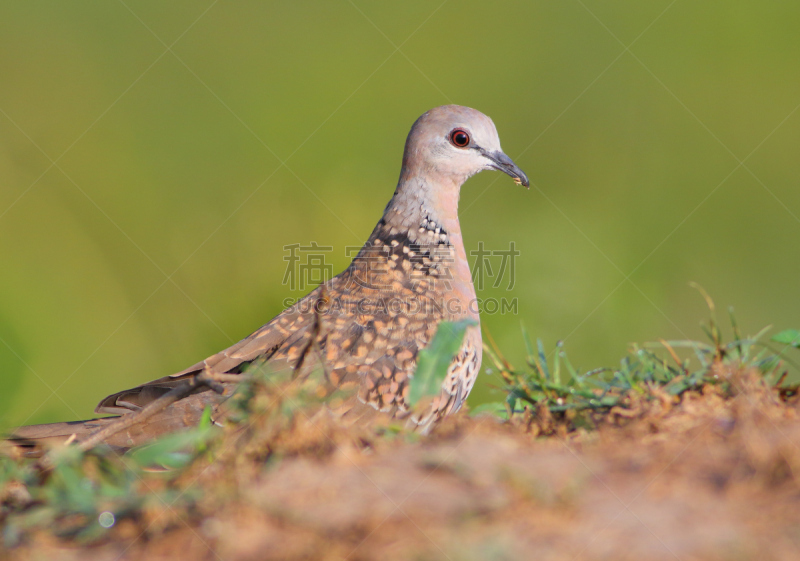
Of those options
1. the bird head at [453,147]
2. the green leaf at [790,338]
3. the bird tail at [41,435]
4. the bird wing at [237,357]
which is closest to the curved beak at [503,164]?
the bird head at [453,147]

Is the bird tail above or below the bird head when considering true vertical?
below

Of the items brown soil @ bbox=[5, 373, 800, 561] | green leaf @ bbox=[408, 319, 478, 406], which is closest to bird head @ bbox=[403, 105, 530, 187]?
green leaf @ bbox=[408, 319, 478, 406]

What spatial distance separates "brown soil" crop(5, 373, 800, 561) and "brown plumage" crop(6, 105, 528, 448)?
1497 mm

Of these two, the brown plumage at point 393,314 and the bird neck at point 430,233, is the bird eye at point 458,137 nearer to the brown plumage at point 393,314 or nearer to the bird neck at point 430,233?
the brown plumage at point 393,314

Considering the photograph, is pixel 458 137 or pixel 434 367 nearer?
pixel 434 367

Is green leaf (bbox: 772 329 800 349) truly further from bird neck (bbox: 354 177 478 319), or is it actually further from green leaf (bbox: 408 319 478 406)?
bird neck (bbox: 354 177 478 319)

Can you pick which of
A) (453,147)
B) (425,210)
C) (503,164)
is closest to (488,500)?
(425,210)

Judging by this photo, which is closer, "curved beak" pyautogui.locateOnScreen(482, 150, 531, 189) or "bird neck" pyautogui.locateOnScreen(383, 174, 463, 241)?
"bird neck" pyautogui.locateOnScreen(383, 174, 463, 241)

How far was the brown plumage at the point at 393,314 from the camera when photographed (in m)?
3.46

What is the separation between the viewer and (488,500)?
1485 mm

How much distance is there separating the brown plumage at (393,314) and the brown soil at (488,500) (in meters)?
1.50

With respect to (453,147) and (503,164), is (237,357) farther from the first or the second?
(503,164)

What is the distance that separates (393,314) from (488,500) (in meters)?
2.38

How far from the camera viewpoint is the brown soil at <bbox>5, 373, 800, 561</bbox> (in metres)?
1.38
